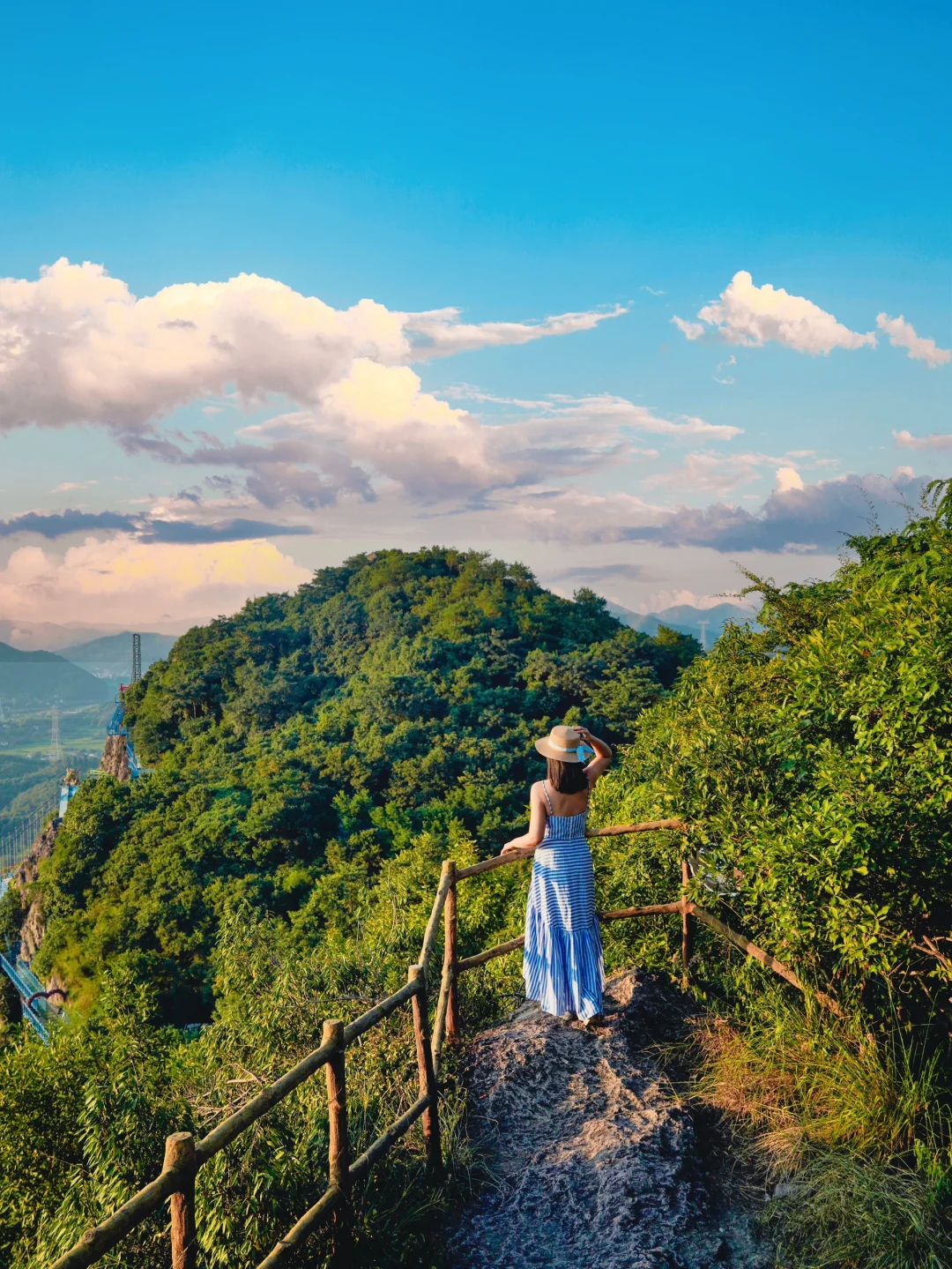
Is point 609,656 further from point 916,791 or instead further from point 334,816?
point 916,791

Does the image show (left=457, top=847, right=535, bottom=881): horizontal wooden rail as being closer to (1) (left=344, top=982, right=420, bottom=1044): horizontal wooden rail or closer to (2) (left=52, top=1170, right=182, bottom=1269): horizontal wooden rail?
(1) (left=344, top=982, right=420, bottom=1044): horizontal wooden rail

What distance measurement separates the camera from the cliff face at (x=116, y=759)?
44594 mm

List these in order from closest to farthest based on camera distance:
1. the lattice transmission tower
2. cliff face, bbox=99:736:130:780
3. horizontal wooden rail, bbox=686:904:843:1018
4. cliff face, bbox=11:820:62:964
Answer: horizontal wooden rail, bbox=686:904:843:1018 → cliff face, bbox=11:820:62:964 → cliff face, bbox=99:736:130:780 → the lattice transmission tower

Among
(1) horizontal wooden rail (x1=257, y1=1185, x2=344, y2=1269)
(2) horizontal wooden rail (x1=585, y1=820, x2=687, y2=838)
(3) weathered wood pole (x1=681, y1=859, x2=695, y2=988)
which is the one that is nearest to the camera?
(1) horizontal wooden rail (x1=257, y1=1185, x2=344, y2=1269)

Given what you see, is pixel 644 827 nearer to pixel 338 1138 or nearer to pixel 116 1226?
pixel 338 1138

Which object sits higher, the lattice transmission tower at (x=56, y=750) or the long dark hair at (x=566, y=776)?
the long dark hair at (x=566, y=776)

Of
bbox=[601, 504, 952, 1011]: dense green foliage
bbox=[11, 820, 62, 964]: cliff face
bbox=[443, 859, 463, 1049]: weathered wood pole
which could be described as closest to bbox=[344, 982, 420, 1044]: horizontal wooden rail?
bbox=[443, 859, 463, 1049]: weathered wood pole

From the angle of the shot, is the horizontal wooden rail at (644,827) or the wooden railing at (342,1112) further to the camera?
the horizontal wooden rail at (644,827)

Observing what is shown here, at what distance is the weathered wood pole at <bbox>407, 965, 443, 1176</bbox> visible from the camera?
11.9ft

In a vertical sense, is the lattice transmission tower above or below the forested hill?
below

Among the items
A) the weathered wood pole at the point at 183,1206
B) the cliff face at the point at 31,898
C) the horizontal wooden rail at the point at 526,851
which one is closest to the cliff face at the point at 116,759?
the cliff face at the point at 31,898

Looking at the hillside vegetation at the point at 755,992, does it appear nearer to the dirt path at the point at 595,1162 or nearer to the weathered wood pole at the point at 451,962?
the dirt path at the point at 595,1162

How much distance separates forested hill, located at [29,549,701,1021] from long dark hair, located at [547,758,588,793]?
12408 millimetres

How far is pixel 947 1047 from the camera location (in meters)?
3.94
